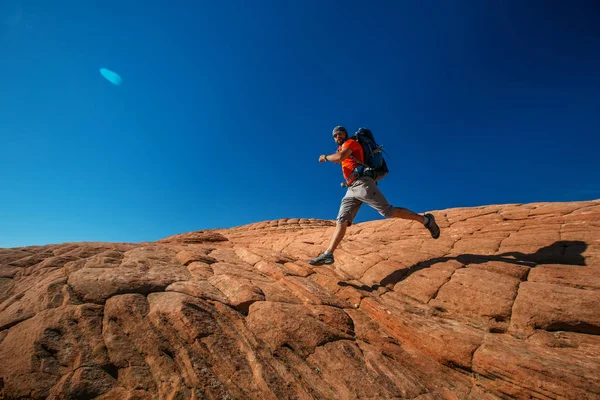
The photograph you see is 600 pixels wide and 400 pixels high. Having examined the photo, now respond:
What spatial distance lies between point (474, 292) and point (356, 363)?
11.9 ft

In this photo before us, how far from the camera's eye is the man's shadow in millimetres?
6969

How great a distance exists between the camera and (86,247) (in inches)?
322

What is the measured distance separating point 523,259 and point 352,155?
5460mm

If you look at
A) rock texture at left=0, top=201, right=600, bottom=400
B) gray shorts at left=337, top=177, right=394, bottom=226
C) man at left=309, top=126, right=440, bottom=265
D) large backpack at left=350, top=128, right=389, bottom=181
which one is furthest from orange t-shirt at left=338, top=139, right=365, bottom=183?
rock texture at left=0, top=201, right=600, bottom=400

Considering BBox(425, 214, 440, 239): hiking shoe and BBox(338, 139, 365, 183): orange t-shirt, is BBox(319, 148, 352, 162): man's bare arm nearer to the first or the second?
BBox(338, 139, 365, 183): orange t-shirt

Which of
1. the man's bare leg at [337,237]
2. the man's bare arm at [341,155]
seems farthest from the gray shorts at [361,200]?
the man's bare arm at [341,155]

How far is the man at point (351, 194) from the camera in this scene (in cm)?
753

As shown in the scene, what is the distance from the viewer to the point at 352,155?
7680 mm

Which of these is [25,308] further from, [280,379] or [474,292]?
[474,292]

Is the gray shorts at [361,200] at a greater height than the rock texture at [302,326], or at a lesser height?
greater

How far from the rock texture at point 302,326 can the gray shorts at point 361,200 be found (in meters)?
1.74

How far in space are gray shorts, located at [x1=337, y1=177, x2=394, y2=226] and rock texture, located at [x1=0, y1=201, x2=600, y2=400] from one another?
68.6 inches

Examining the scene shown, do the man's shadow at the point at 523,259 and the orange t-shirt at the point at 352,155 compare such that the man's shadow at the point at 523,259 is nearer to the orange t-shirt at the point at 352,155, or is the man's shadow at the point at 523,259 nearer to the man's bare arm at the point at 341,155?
the orange t-shirt at the point at 352,155

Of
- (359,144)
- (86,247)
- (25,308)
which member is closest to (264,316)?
(25,308)
